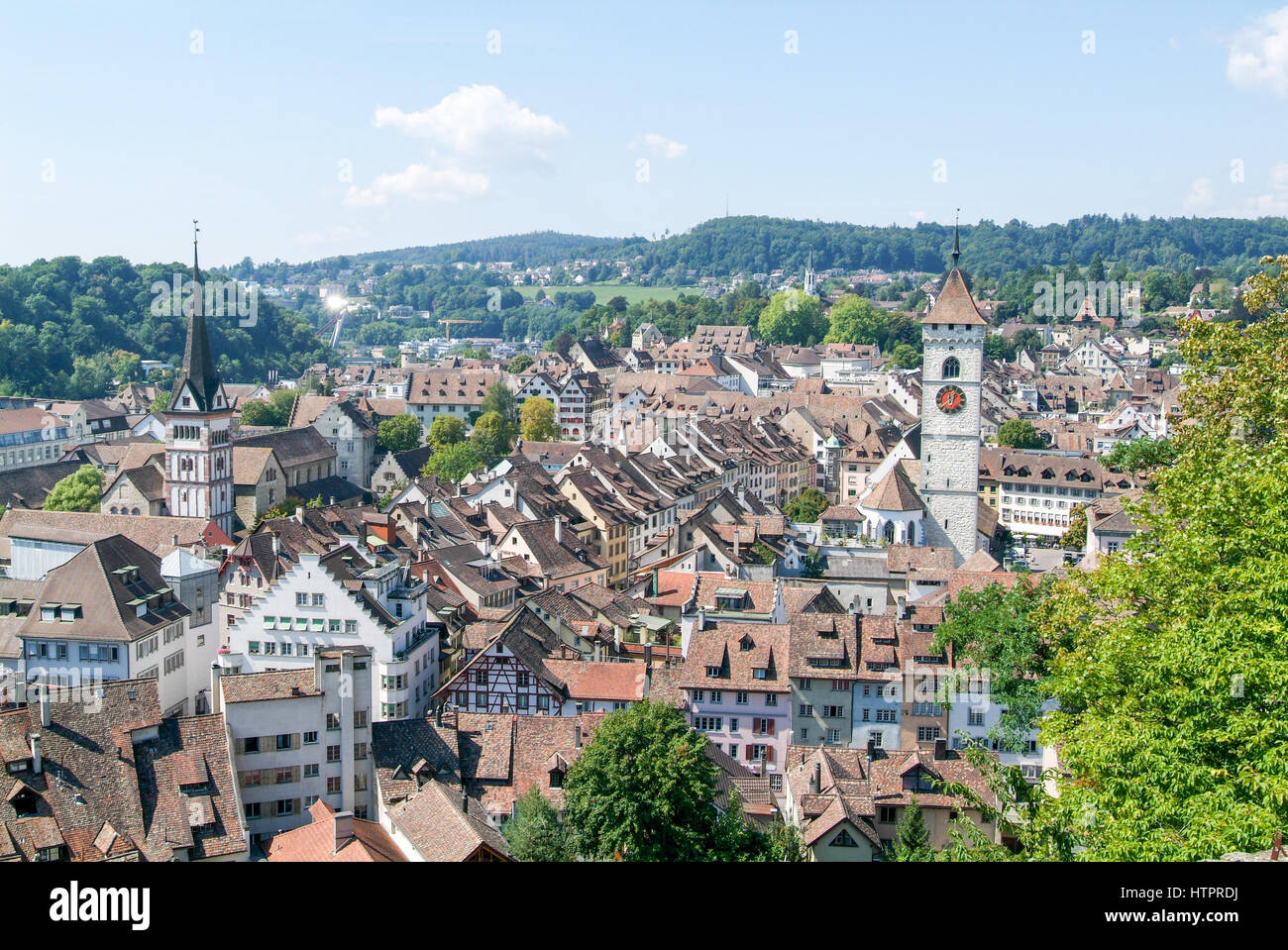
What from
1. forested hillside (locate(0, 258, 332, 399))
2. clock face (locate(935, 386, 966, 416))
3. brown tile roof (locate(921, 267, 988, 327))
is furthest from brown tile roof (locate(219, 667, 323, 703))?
forested hillside (locate(0, 258, 332, 399))

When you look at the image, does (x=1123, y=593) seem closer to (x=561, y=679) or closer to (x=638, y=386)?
(x=561, y=679)

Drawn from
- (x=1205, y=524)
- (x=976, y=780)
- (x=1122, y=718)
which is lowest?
(x=976, y=780)

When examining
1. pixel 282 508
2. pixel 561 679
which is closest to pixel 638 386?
pixel 282 508

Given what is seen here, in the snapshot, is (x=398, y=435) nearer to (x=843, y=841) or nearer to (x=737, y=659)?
(x=737, y=659)

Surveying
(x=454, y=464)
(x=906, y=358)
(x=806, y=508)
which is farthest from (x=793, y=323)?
(x=806, y=508)

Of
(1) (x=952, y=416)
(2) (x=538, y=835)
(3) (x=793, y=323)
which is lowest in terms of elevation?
(2) (x=538, y=835)
